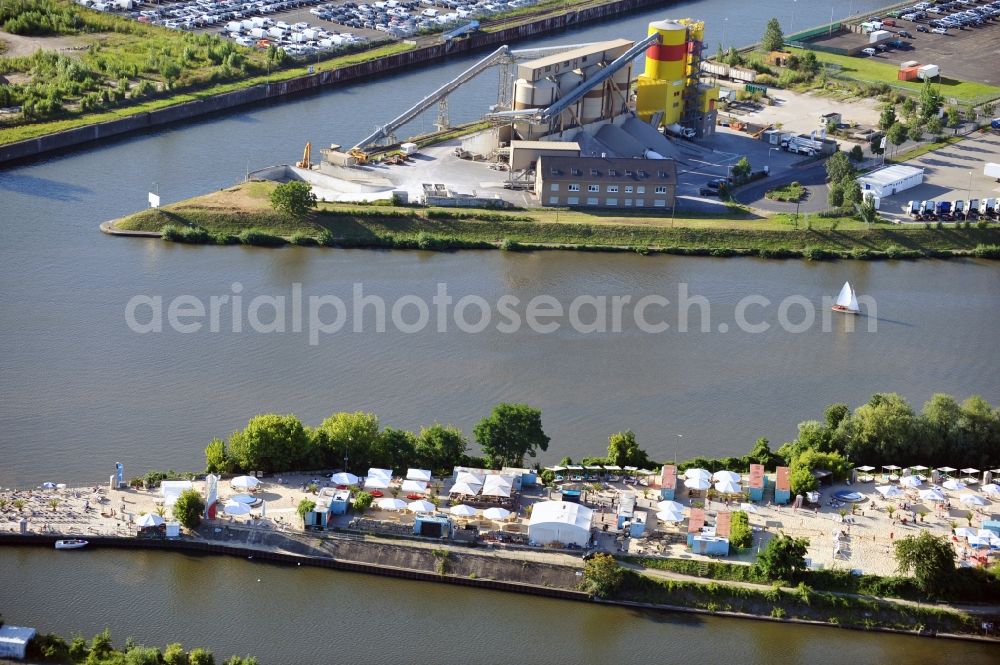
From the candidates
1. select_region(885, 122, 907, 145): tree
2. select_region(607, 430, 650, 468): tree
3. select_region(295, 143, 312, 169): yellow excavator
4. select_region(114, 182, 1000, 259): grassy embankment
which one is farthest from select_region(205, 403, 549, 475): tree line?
select_region(885, 122, 907, 145): tree

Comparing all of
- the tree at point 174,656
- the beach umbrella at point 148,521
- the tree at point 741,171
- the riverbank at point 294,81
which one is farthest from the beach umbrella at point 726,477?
the riverbank at point 294,81

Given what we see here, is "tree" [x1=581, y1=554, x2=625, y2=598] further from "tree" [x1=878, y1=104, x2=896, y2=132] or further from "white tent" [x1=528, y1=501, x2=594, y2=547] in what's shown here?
"tree" [x1=878, y1=104, x2=896, y2=132]

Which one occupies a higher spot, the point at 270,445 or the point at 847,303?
the point at 847,303

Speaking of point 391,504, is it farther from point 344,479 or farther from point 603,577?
point 603,577

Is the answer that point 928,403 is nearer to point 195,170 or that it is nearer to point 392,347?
point 392,347

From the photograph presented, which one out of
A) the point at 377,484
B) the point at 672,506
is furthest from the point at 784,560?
the point at 377,484

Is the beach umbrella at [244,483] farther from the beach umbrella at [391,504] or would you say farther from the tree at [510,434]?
the tree at [510,434]

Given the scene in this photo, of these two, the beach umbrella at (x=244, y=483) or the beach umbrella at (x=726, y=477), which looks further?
the beach umbrella at (x=726, y=477)
